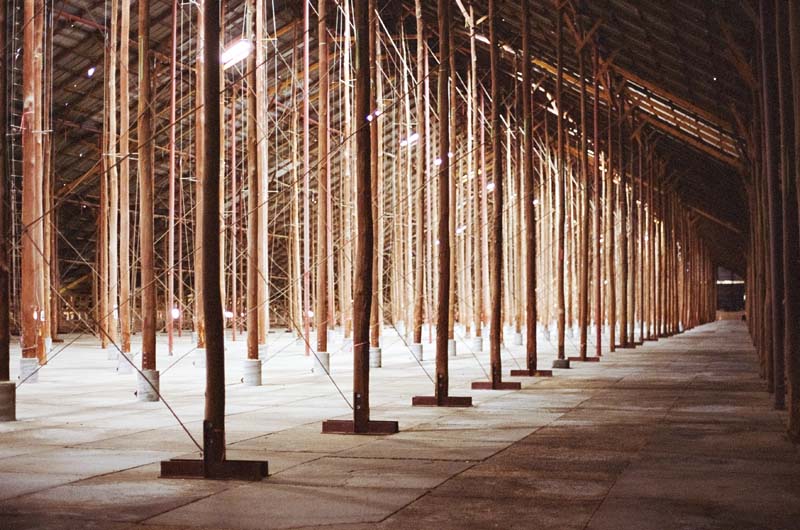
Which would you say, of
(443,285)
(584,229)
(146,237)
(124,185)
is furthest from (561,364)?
(146,237)

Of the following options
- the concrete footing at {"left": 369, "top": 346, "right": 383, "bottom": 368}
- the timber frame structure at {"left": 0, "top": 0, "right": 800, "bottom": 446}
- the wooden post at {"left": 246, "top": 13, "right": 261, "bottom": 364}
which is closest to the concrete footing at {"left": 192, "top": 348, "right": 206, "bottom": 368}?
the timber frame structure at {"left": 0, "top": 0, "right": 800, "bottom": 446}

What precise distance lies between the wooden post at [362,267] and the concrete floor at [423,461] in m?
0.33

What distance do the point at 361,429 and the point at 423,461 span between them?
196 centimetres

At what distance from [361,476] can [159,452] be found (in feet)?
7.46

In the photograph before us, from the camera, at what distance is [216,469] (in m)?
7.68

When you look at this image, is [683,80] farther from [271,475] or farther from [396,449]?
[271,475]

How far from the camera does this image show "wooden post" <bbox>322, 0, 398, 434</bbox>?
10.4m

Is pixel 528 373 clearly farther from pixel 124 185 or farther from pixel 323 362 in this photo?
pixel 124 185

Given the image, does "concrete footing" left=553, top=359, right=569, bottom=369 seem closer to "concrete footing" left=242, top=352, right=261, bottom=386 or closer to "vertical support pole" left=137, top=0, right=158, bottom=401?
"concrete footing" left=242, top=352, right=261, bottom=386

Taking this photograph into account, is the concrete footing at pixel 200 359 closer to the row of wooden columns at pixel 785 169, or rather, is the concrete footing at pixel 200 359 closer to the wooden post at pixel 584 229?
the wooden post at pixel 584 229

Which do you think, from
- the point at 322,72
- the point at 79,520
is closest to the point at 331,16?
the point at 322,72

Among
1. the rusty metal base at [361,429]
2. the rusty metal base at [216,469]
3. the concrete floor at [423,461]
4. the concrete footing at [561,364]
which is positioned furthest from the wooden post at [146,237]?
the concrete footing at [561,364]

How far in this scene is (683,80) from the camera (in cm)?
2280

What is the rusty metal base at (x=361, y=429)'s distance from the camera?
10.3 meters
